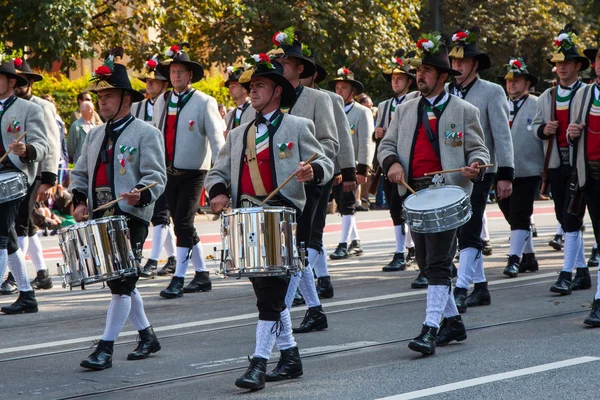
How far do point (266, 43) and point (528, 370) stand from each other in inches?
864

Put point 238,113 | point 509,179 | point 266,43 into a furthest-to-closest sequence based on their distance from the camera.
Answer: point 266,43, point 238,113, point 509,179

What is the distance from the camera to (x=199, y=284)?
37.7 ft

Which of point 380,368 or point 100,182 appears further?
point 100,182

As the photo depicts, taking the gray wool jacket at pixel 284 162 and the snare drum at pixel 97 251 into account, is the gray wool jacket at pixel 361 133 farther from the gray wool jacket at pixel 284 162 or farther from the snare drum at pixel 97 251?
the snare drum at pixel 97 251

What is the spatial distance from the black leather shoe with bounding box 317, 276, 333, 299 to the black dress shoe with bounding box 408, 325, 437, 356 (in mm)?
2892

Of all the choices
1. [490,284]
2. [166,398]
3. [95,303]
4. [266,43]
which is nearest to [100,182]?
[166,398]

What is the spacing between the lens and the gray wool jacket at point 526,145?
11.9 metres

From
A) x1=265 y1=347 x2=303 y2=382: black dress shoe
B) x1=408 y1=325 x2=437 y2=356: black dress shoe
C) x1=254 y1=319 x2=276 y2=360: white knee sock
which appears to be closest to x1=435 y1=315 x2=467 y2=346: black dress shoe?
x1=408 y1=325 x2=437 y2=356: black dress shoe

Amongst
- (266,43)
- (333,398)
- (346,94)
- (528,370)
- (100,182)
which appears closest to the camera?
(333,398)

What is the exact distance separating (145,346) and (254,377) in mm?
1446

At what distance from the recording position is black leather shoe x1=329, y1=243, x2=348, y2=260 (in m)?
14.3

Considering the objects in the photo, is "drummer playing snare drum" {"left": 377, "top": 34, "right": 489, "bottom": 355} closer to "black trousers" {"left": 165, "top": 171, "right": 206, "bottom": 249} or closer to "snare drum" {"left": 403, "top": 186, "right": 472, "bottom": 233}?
"snare drum" {"left": 403, "top": 186, "right": 472, "bottom": 233}

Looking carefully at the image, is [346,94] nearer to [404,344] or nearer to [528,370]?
[404,344]

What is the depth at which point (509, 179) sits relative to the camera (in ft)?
31.7
